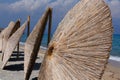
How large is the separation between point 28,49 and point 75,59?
3.09 m

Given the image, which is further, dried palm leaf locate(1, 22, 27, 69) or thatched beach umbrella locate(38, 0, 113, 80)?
dried palm leaf locate(1, 22, 27, 69)

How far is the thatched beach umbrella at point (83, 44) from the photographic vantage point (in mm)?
3195

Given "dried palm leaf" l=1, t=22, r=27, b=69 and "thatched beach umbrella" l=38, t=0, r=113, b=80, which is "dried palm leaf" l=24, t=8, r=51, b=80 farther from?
"dried palm leaf" l=1, t=22, r=27, b=69

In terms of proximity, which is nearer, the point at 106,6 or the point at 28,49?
the point at 106,6

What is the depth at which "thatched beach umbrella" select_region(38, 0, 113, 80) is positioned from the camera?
320 centimetres

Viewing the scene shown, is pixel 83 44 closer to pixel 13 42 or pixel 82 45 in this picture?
pixel 82 45

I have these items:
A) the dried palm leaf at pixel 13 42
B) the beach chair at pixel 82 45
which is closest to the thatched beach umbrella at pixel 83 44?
the beach chair at pixel 82 45

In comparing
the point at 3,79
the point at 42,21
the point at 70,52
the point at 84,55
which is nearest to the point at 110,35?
the point at 84,55

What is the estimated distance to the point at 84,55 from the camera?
3.42 meters

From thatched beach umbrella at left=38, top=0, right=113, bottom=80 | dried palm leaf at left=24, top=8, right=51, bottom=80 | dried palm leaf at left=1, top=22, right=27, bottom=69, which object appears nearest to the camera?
thatched beach umbrella at left=38, top=0, right=113, bottom=80

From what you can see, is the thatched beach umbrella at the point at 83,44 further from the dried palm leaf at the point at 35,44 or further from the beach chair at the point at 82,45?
the dried palm leaf at the point at 35,44

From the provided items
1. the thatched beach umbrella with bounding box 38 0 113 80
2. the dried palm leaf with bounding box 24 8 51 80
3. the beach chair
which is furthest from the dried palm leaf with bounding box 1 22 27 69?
the thatched beach umbrella with bounding box 38 0 113 80

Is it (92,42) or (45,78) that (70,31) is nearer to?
(92,42)

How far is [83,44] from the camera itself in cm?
347
